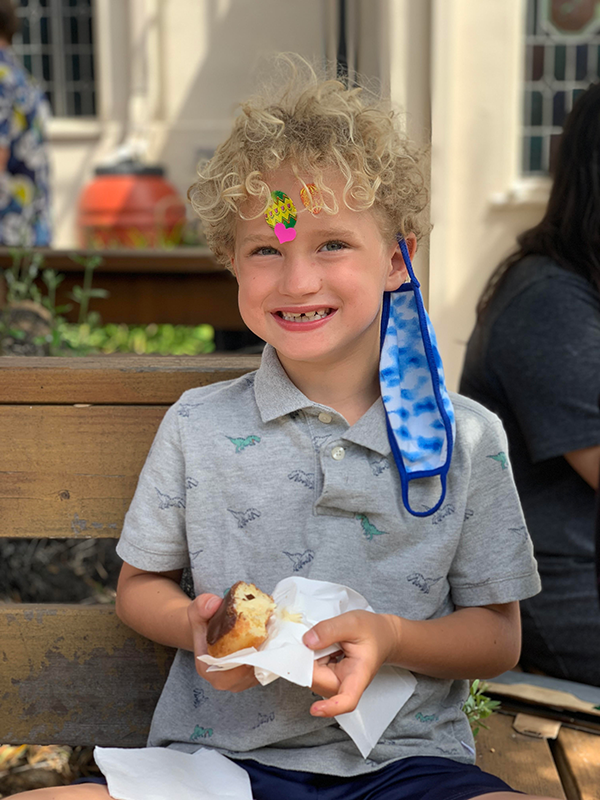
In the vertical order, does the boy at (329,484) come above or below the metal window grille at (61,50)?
below

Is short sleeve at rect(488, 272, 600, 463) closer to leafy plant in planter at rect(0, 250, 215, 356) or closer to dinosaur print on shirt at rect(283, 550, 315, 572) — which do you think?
dinosaur print on shirt at rect(283, 550, 315, 572)

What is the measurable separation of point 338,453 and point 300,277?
0.28m

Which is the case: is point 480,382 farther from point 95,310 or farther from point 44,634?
point 95,310

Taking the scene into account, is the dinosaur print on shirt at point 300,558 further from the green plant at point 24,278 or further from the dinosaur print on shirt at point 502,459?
the green plant at point 24,278

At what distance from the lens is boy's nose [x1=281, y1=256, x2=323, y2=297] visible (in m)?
1.44

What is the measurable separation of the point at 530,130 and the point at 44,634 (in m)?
6.68

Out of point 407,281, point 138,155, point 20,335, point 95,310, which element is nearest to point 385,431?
point 407,281

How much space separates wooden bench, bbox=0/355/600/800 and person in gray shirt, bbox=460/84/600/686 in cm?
→ 34

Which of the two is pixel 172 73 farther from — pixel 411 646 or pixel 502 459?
pixel 411 646

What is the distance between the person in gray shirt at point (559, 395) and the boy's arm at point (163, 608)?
2.96 ft

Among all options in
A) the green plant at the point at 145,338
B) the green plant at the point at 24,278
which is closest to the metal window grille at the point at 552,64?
the green plant at the point at 145,338

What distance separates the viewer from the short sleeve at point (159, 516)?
1.54 m

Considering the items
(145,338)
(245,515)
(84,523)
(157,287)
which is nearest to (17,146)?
(157,287)

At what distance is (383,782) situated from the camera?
1.42m
